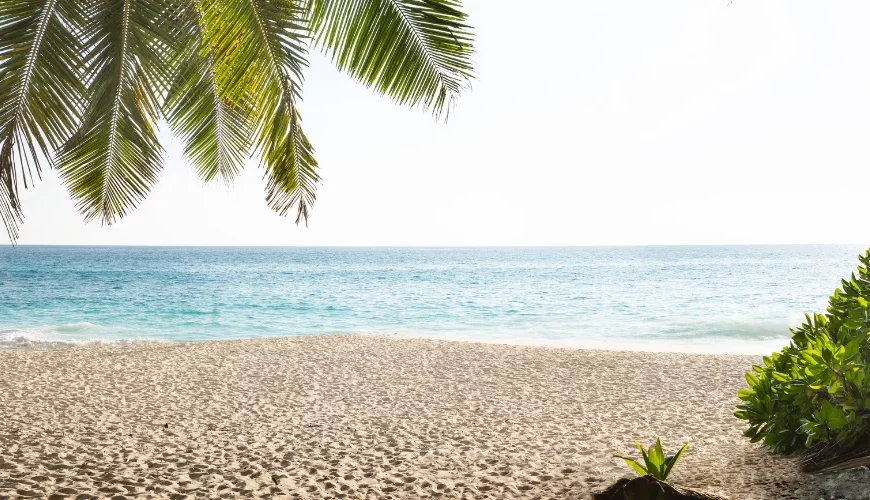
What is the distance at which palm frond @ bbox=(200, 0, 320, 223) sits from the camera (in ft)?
11.5

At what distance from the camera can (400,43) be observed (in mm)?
3246

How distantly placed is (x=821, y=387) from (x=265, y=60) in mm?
3739

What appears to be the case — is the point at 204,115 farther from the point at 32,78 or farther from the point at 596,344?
the point at 596,344

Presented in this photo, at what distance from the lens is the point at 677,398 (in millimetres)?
6898

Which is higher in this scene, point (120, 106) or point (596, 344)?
point (120, 106)

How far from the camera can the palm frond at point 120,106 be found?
12.0 feet

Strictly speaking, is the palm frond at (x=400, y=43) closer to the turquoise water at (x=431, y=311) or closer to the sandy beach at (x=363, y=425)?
the sandy beach at (x=363, y=425)

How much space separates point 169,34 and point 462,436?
3.91 meters

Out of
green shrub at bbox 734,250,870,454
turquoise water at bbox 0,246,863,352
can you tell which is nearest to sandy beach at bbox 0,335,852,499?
green shrub at bbox 734,250,870,454

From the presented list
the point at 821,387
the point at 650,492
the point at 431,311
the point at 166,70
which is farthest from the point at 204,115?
the point at 431,311

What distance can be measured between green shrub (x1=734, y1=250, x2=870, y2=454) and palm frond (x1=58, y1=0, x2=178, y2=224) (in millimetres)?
4315

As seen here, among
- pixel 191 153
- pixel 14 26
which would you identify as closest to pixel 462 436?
pixel 191 153

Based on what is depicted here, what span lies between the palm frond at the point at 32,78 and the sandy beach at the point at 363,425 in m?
2.09

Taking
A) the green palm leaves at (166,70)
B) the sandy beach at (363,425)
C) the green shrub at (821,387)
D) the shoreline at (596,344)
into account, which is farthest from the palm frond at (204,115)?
the shoreline at (596,344)
